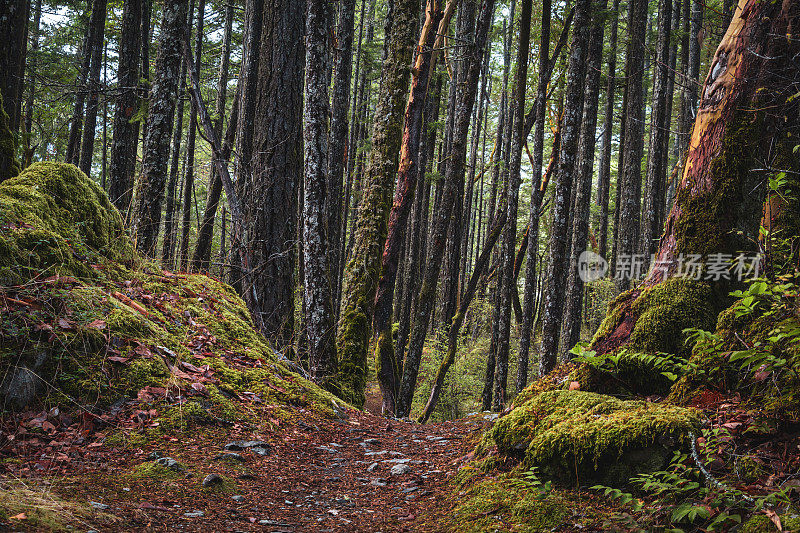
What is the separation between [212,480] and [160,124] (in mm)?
5028

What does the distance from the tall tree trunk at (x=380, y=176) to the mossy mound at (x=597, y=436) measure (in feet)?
15.1

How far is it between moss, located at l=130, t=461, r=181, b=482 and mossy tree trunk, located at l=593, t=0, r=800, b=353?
3.30 metres

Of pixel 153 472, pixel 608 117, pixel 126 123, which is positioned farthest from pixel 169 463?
pixel 608 117

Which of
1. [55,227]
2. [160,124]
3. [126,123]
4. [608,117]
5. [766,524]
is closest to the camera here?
[766,524]

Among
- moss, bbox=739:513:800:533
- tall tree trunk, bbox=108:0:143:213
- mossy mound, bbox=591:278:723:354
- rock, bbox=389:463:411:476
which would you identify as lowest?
rock, bbox=389:463:411:476

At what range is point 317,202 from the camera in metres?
6.95

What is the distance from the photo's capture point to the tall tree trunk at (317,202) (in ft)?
22.5

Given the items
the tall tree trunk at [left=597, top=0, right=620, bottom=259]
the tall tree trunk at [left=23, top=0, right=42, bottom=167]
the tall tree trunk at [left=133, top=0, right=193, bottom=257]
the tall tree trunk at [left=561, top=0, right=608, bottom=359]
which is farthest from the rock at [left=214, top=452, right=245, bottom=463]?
the tall tree trunk at [left=23, top=0, right=42, bottom=167]

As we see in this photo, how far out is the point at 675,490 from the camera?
265 cm

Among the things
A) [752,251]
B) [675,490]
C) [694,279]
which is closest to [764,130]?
[752,251]

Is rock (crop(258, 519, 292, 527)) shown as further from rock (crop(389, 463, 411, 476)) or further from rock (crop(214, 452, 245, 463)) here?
rock (crop(389, 463, 411, 476))

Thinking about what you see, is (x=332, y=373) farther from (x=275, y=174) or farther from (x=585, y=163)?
(x=585, y=163)

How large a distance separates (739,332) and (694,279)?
0.59 metres

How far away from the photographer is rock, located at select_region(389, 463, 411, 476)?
4383mm
